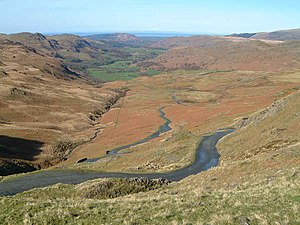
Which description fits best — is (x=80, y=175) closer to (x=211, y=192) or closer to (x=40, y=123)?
(x=211, y=192)

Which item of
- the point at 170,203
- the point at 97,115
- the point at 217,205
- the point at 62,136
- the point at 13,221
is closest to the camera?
the point at 13,221

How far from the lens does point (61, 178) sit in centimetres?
4859

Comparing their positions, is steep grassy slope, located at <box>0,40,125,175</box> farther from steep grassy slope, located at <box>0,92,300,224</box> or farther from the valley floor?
steep grassy slope, located at <box>0,92,300,224</box>

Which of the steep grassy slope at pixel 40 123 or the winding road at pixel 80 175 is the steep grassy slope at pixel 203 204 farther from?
the steep grassy slope at pixel 40 123

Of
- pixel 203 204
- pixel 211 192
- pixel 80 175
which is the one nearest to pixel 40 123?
pixel 80 175

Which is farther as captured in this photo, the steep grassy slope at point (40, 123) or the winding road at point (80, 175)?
the steep grassy slope at point (40, 123)

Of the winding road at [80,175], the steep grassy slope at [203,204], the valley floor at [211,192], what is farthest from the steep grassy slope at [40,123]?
the steep grassy slope at [203,204]

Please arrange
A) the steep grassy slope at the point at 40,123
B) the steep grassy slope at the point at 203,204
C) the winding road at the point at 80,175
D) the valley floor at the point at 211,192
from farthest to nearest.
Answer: the steep grassy slope at the point at 40,123
the winding road at the point at 80,175
the valley floor at the point at 211,192
the steep grassy slope at the point at 203,204

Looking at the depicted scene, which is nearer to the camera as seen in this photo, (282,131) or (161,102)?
(282,131)

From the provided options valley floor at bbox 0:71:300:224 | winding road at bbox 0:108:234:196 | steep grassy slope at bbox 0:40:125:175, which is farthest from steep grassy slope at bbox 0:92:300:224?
steep grassy slope at bbox 0:40:125:175

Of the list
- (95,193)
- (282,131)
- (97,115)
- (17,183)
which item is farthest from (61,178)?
(97,115)

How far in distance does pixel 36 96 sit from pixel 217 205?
165 metres

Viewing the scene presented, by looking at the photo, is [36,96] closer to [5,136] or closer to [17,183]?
[5,136]

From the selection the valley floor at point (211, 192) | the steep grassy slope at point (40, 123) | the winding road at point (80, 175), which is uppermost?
the valley floor at point (211, 192)
